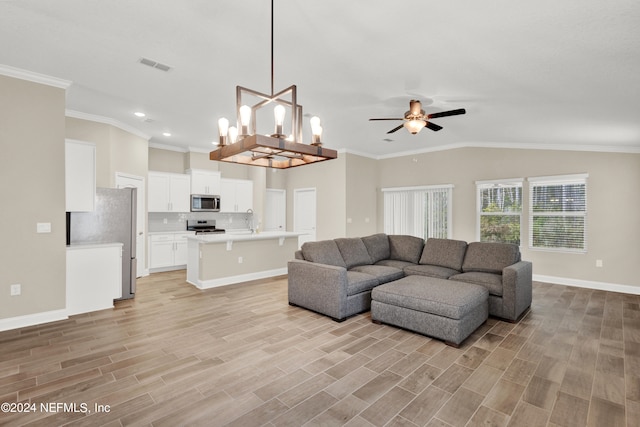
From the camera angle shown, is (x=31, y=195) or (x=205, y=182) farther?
(x=205, y=182)

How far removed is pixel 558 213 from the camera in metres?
5.50

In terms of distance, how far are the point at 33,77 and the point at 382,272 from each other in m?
4.83

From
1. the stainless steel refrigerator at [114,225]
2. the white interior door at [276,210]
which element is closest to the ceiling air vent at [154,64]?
the stainless steel refrigerator at [114,225]

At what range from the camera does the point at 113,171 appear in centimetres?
536

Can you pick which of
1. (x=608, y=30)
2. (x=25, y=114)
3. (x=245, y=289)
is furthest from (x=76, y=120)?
(x=608, y=30)

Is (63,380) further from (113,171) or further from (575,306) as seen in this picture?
(575,306)

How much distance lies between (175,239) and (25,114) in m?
3.74

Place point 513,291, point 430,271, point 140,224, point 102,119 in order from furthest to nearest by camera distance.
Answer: point 140,224 < point 102,119 < point 430,271 < point 513,291

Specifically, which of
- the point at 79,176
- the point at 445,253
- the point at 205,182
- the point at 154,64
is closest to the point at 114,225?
the point at 79,176

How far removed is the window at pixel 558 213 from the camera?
5.32 metres

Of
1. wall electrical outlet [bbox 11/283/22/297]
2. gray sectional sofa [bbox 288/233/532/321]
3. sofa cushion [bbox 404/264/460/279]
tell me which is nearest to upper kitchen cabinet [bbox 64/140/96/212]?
wall electrical outlet [bbox 11/283/22/297]

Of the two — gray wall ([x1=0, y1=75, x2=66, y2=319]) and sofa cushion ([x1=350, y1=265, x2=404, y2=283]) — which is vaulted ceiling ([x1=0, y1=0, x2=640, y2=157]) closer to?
gray wall ([x1=0, y1=75, x2=66, y2=319])

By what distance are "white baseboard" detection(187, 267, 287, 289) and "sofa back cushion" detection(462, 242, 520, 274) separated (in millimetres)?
3431

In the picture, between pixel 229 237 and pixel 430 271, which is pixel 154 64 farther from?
pixel 430 271
